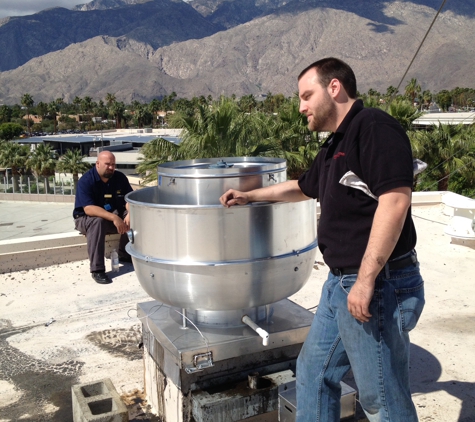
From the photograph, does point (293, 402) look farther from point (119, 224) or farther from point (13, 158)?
point (13, 158)

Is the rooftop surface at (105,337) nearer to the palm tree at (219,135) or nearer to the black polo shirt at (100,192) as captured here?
the black polo shirt at (100,192)

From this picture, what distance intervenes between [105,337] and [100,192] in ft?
5.67

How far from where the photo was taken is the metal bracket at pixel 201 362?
2.55 meters

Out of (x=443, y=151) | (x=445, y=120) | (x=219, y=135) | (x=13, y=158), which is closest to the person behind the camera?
(x=219, y=135)

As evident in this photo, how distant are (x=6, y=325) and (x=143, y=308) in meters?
1.84

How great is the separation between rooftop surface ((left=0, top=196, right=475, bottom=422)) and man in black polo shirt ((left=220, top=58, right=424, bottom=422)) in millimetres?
1122

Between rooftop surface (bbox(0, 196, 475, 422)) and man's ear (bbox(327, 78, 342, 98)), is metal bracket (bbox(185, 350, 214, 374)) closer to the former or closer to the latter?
rooftop surface (bbox(0, 196, 475, 422))

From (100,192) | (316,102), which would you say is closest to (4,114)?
(100,192)

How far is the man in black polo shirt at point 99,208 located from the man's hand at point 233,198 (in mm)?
2777

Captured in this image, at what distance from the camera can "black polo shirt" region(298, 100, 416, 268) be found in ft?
6.23

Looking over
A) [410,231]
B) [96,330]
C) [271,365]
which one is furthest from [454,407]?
[96,330]

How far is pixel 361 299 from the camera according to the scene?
1.94m

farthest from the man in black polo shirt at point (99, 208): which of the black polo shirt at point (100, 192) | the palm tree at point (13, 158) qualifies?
the palm tree at point (13, 158)

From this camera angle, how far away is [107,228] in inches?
215
